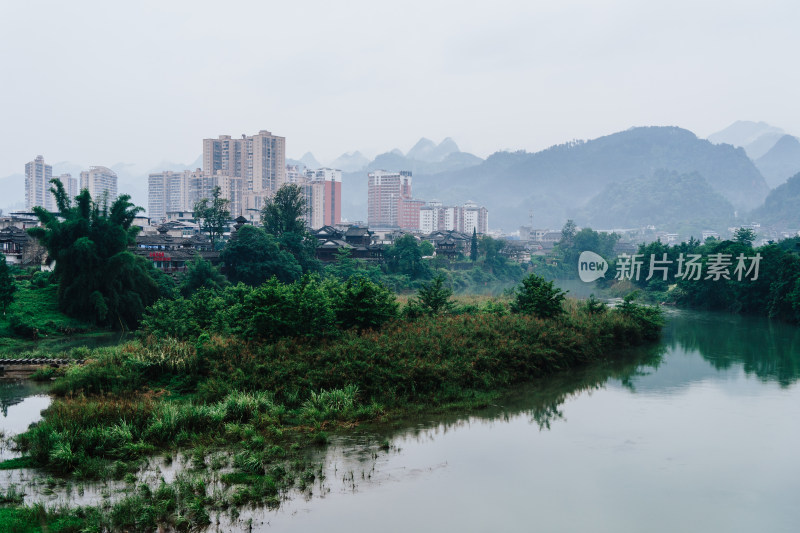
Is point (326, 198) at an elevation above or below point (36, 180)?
below

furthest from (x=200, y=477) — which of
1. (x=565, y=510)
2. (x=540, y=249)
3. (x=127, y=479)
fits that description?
(x=540, y=249)

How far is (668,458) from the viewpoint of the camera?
28.7 ft

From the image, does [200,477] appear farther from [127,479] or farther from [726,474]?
[726,474]

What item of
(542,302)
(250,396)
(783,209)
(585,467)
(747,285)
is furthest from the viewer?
(783,209)

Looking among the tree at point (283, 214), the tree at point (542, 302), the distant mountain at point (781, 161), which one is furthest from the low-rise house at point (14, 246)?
the distant mountain at point (781, 161)

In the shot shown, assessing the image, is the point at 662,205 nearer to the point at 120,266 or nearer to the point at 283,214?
the point at 283,214

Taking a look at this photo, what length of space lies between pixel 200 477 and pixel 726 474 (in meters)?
6.42

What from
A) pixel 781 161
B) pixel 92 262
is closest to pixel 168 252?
pixel 92 262

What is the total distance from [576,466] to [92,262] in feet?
50.5

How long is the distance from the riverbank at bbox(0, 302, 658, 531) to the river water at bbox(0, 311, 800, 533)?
489 millimetres

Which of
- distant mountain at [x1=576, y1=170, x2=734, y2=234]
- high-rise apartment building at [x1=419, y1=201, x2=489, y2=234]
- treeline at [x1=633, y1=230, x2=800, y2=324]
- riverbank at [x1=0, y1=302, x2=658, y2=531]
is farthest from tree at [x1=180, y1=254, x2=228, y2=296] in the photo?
distant mountain at [x1=576, y1=170, x2=734, y2=234]

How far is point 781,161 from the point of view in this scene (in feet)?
587

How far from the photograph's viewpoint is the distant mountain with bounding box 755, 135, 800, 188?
171 m

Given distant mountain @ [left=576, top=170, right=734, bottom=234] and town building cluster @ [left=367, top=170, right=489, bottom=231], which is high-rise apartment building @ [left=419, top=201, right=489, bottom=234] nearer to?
town building cluster @ [left=367, top=170, right=489, bottom=231]
